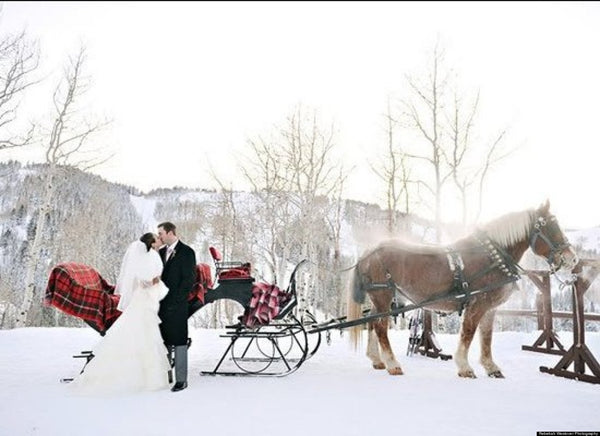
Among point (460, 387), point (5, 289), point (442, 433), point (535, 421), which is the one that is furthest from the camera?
point (5, 289)

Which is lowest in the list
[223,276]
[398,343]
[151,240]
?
[398,343]

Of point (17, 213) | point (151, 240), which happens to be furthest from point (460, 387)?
point (17, 213)

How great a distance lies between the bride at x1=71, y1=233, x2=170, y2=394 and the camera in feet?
13.9

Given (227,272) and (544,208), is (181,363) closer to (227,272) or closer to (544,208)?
(227,272)

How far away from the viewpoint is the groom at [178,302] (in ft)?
14.9

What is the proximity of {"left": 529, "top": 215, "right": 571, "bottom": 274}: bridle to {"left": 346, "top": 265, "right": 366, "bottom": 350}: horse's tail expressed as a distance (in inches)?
88.2

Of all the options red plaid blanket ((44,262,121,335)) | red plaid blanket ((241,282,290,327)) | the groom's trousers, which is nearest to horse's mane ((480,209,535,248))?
red plaid blanket ((241,282,290,327))

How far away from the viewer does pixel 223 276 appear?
5.16 meters

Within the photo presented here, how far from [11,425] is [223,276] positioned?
2.47m

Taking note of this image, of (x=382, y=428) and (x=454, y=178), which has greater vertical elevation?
(x=454, y=178)

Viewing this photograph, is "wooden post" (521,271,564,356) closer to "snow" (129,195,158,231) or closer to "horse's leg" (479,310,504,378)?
"horse's leg" (479,310,504,378)

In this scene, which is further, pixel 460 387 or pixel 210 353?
pixel 210 353

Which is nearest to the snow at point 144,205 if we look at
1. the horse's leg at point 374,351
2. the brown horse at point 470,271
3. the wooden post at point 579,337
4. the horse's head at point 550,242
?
the horse's leg at point 374,351

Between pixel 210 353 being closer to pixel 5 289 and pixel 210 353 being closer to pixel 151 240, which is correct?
pixel 151 240
